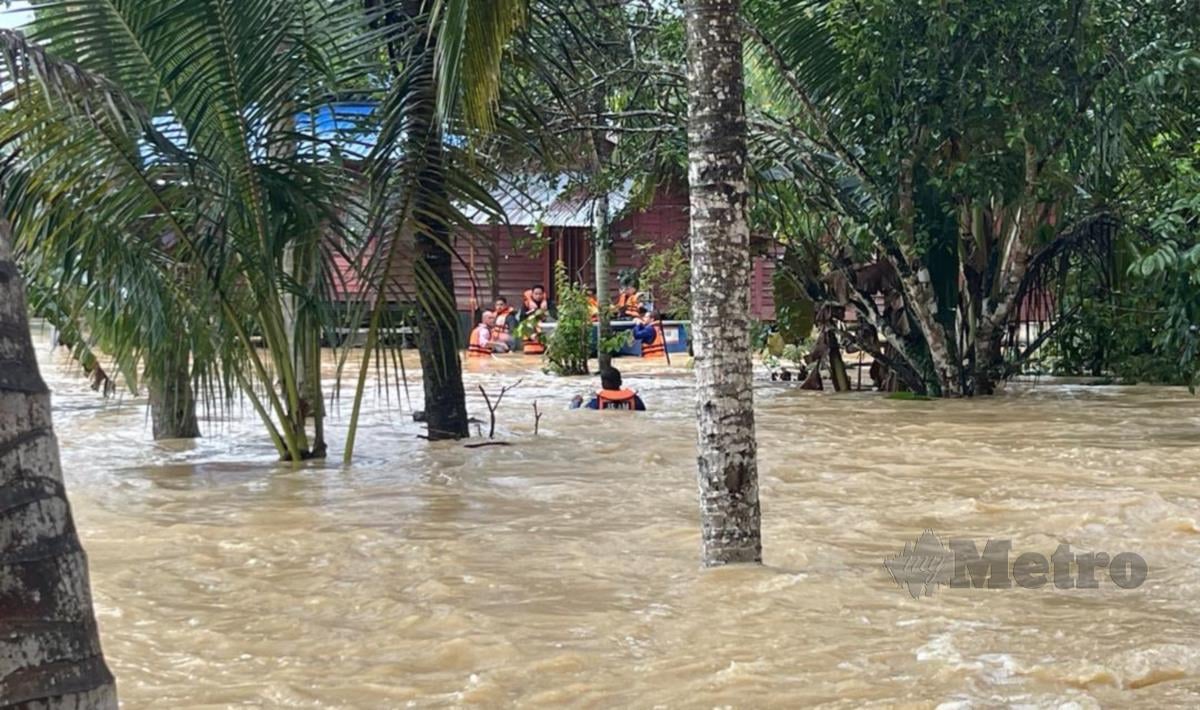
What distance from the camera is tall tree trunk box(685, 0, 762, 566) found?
498 cm

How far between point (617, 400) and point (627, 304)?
10.6 m

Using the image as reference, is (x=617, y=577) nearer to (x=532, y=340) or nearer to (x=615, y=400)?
(x=615, y=400)

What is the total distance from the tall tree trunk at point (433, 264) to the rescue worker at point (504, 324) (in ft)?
43.5

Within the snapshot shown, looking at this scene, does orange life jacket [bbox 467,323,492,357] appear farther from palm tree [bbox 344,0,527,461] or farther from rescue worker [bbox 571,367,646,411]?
palm tree [bbox 344,0,527,461]

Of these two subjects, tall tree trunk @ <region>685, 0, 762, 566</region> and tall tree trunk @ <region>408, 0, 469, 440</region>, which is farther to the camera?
tall tree trunk @ <region>408, 0, 469, 440</region>

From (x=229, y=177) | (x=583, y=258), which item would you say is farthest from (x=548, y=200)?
(x=229, y=177)

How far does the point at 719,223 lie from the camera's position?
4.98 m

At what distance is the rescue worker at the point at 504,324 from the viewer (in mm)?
23547

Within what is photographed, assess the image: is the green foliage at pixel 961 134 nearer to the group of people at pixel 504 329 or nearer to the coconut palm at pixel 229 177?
the coconut palm at pixel 229 177

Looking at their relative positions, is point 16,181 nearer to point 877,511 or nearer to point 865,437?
point 877,511

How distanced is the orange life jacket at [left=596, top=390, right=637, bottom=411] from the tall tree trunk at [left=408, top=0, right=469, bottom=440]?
243 cm

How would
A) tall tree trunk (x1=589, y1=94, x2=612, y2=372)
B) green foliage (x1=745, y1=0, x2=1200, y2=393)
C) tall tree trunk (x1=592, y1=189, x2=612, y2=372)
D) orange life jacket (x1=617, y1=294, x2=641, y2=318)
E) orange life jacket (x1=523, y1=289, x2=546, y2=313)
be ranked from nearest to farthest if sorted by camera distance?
green foliage (x1=745, y1=0, x2=1200, y2=393)
tall tree trunk (x1=589, y1=94, x2=612, y2=372)
tall tree trunk (x1=592, y1=189, x2=612, y2=372)
orange life jacket (x1=617, y1=294, x2=641, y2=318)
orange life jacket (x1=523, y1=289, x2=546, y2=313)

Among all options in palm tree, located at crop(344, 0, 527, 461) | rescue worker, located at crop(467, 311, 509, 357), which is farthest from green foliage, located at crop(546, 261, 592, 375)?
palm tree, located at crop(344, 0, 527, 461)

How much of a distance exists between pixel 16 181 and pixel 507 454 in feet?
12.3
